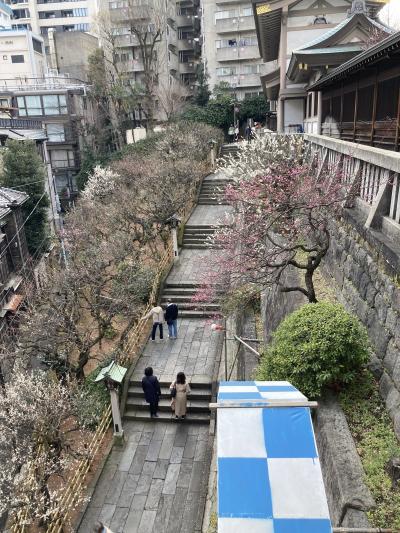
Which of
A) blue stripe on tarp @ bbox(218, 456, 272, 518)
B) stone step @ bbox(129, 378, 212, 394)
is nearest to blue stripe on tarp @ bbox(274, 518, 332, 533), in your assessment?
blue stripe on tarp @ bbox(218, 456, 272, 518)

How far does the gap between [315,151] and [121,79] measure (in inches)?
1235

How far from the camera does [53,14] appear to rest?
59.9 m

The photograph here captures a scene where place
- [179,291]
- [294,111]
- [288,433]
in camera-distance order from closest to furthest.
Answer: [288,433] < [179,291] < [294,111]

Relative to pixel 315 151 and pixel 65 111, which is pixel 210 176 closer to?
pixel 315 151

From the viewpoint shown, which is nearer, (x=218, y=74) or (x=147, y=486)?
(x=147, y=486)

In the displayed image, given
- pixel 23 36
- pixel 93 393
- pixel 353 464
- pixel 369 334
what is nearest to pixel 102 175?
pixel 93 393

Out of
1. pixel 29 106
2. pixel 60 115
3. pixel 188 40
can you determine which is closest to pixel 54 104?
pixel 60 115

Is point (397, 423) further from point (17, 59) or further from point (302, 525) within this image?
point (17, 59)

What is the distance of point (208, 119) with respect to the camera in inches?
1639

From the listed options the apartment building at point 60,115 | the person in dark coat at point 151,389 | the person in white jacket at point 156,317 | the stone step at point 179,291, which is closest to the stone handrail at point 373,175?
the person in dark coat at point 151,389

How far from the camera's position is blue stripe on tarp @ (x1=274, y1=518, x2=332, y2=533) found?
3107 millimetres

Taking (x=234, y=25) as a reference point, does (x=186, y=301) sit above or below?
below

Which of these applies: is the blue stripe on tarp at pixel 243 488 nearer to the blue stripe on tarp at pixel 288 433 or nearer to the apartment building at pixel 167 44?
the blue stripe on tarp at pixel 288 433

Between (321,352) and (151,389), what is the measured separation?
5.96 metres
